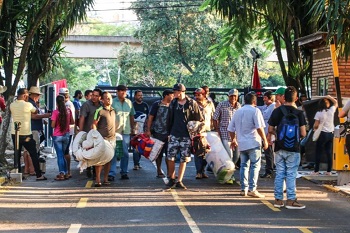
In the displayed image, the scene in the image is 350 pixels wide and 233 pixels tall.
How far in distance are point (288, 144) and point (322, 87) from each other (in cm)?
974

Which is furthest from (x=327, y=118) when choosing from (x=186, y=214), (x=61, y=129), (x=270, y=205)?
(x=186, y=214)

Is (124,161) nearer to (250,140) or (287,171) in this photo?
(250,140)

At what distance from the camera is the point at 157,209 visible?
11289mm

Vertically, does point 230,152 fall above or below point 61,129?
below

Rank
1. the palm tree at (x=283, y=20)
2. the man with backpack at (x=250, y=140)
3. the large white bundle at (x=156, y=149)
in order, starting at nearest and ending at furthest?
the man with backpack at (x=250, y=140)
the large white bundle at (x=156, y=149)
the palm tree at (x=283, y=20)

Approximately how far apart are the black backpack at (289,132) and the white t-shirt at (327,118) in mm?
4058

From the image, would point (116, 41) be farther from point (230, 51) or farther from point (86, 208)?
point (86, 208)

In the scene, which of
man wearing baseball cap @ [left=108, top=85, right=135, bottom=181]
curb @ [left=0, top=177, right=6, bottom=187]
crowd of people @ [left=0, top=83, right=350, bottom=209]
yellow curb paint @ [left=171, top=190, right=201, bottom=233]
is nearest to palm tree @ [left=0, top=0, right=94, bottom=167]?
crowd of people @ [left=0, top=83, right=350, bottom=209]

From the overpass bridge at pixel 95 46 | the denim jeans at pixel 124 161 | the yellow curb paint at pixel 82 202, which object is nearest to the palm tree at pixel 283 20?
the denim jeans at pixel 124 161

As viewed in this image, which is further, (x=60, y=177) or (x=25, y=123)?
(x=60, y=177)

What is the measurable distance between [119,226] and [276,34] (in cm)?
1426

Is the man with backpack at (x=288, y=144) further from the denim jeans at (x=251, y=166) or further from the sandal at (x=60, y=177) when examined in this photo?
the sandal at (x=60, y=177)

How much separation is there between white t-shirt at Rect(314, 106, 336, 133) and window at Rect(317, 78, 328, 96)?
4814 mm

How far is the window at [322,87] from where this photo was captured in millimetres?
20347
